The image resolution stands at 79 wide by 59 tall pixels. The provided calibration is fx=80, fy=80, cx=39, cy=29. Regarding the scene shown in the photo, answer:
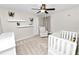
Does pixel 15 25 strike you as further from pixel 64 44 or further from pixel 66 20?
pixel 66 20

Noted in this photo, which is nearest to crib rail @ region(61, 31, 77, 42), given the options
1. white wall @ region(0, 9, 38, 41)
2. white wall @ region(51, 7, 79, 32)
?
white wall @ region(51, 7, 79, 32)

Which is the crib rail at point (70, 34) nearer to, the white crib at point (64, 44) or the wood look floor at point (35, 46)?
the white crib at point (64, 44)

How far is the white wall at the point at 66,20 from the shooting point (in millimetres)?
1553

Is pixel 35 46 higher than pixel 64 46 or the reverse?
the reverse

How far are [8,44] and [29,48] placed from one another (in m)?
0.94

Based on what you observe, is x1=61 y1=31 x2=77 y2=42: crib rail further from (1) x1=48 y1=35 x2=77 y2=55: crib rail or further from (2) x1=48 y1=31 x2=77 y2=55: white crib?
(1) x1=48 y1=35 x2=77 y2=55: crib rail

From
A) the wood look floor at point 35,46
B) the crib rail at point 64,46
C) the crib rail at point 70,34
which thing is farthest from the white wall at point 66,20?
the wood look floor at point 35,46

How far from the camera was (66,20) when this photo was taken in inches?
64.3

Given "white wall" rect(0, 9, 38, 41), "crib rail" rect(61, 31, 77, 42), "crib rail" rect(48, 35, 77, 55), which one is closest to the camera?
"white wall" rect(0, 9, 38, 41)

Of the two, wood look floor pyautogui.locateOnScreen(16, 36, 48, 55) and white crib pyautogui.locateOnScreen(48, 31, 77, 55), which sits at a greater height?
white crib pyautogui.locateOnScreen(48, 31, 77, 55)

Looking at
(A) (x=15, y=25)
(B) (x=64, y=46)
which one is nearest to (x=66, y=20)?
(B) (x=64, y=46)

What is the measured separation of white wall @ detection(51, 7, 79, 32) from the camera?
5.09 ft

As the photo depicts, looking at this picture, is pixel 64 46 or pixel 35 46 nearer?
pixel 64 46

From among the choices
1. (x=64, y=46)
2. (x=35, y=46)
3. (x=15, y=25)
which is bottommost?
(x=35, y=46)
